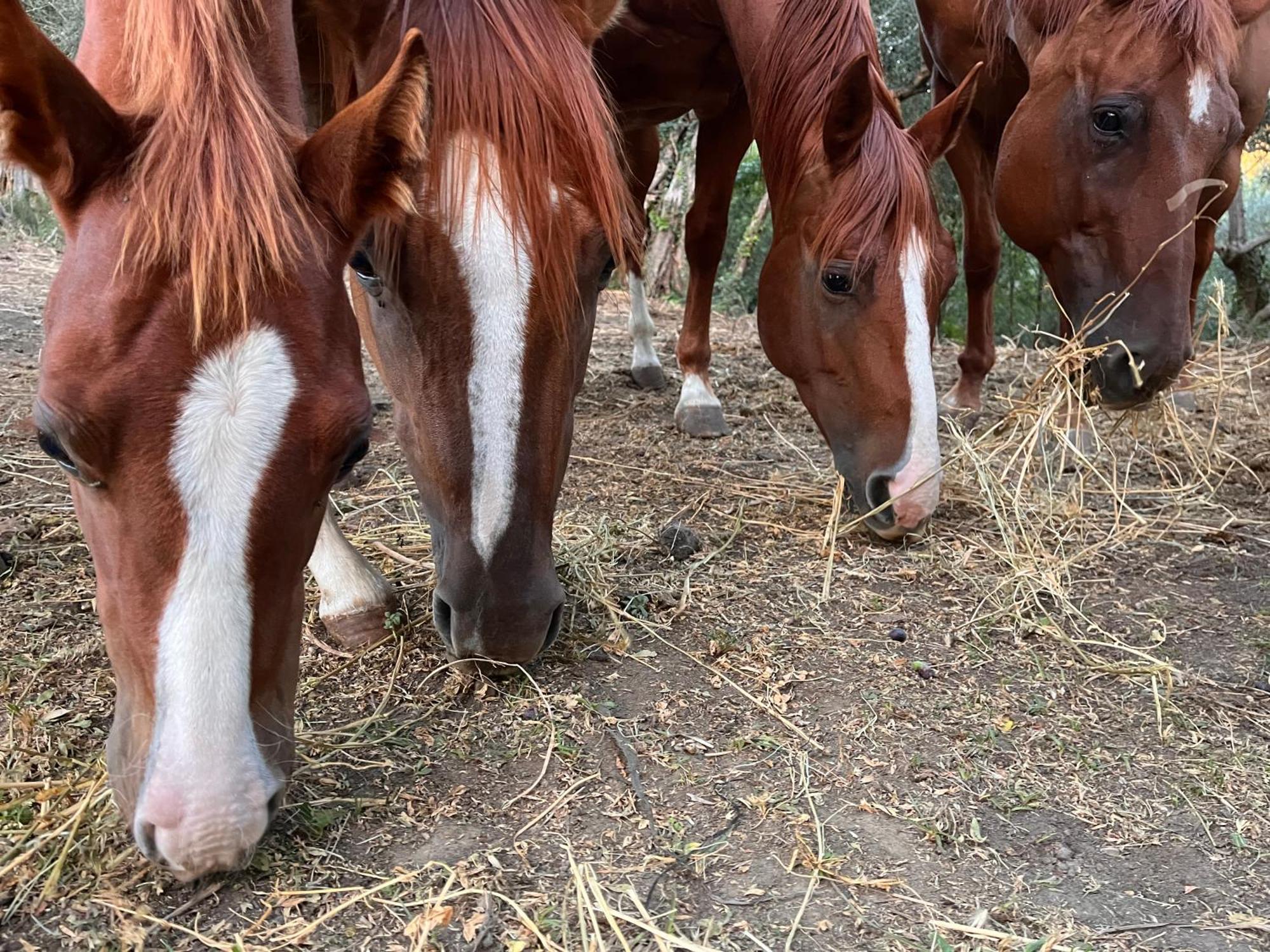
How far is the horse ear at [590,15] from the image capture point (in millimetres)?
2271

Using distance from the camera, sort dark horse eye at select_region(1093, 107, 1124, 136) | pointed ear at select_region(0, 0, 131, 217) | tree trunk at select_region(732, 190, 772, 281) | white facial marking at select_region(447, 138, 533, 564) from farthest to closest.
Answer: tree trunk at select_region(732, 190, 772, 281)
dark horse eye at select_region(1093, 107, 1124, 136)
white facial marking at select_region(447, 138, 533, 564)
pointed ear at select_region(0, 0, 131, 217)

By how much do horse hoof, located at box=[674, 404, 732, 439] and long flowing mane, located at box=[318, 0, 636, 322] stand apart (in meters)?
2.20

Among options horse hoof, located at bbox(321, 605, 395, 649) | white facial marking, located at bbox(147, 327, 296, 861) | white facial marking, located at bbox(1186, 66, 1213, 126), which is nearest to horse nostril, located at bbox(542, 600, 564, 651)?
horse hoof, located at bbox(321, 605, 395, 649)

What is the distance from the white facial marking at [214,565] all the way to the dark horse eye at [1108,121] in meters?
3.13

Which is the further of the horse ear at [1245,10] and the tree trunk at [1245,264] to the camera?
the tree trunk at [1245,264]

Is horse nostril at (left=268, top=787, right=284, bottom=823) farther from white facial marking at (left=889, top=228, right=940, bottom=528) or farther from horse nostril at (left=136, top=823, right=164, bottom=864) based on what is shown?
white facial marking at (left=889, top=228, right=940, bottom=528)

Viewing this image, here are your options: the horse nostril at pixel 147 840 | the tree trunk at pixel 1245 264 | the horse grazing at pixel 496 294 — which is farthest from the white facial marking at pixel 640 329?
the tree trunk at pixel 1245 264

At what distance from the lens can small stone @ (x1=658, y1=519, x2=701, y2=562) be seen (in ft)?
9.54

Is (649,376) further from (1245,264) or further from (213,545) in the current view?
(1245,264)

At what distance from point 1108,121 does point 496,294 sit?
2603 mm

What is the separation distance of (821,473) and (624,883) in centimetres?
243

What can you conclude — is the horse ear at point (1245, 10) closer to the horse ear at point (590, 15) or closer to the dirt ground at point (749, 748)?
the dirt ground at point (749, 748)

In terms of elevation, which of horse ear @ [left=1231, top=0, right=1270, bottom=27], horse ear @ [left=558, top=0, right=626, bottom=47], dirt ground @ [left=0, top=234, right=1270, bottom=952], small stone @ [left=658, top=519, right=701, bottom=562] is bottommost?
dirt ground @ [left=0, top=234, right=1270, bottom=952]

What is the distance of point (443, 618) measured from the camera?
1.99 metres
